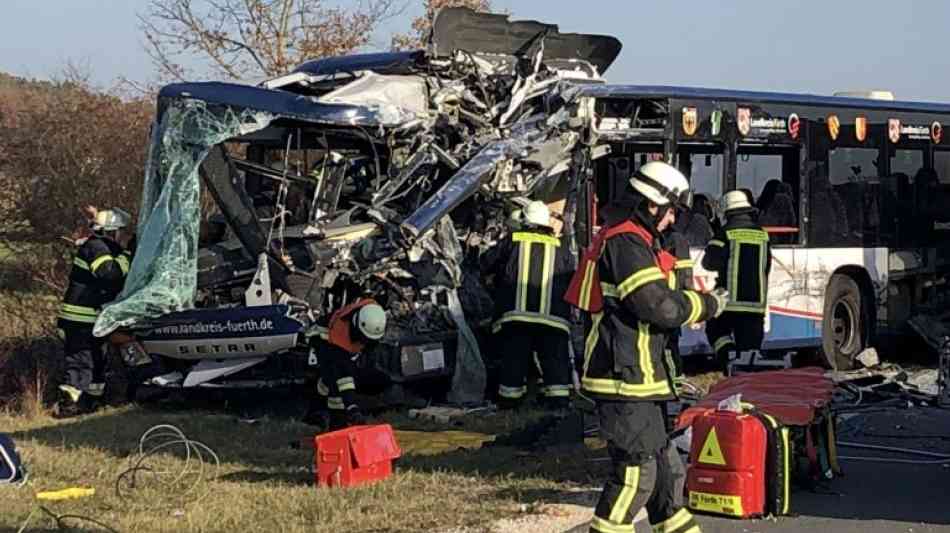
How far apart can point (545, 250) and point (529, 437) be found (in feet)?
6.48

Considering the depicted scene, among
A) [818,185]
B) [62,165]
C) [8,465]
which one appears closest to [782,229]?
[818,185]

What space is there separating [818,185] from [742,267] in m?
2.89

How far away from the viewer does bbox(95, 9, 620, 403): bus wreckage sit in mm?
10984

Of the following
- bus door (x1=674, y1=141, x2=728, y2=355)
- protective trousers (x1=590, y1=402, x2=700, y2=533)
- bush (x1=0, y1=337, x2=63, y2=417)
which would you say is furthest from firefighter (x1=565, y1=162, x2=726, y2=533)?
bush (x1=0, y1=337, x2=63, y2=417)

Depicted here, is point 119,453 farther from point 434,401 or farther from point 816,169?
point 816,169

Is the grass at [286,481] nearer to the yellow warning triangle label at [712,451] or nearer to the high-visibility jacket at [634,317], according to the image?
the yellow warning triangle label at [712,451]

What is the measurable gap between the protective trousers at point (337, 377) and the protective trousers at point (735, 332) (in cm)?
326

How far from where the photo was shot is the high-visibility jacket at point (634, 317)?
6203mm

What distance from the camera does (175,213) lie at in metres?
11.1

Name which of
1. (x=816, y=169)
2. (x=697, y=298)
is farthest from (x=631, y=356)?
(x=816, y=169)

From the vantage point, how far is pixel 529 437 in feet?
31.5

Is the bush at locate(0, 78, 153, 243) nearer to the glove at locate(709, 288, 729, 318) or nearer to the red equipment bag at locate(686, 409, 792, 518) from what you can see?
the red equipment bag at locate(686, 409, 792, 518)

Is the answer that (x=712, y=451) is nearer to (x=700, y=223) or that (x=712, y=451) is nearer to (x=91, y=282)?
(x=700, y=223)

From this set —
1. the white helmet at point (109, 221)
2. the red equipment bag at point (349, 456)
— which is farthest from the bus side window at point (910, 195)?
the red equipment bag at point (349, 456)
